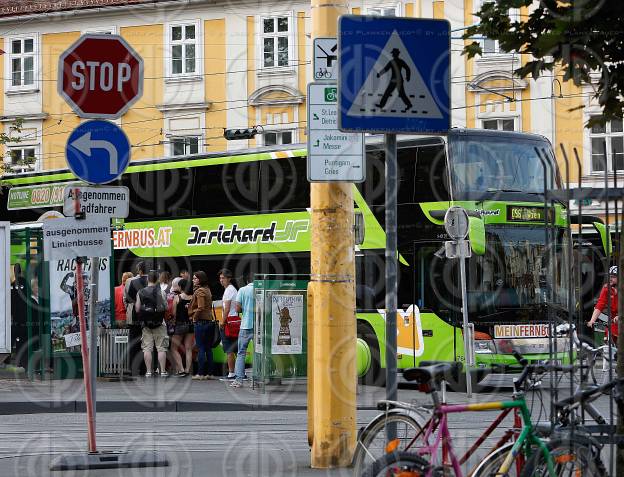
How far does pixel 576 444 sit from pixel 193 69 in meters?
41.5

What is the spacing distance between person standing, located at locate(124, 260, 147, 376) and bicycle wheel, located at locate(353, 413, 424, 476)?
15695 millimetres

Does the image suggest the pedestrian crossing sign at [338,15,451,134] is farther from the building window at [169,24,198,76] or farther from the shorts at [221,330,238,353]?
the building window at [169,24,198,76]

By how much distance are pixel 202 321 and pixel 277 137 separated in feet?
78.1

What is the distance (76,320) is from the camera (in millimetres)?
22266

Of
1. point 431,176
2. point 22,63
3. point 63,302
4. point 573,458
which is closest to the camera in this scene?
point 573,458

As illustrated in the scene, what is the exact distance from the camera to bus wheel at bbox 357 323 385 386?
22.3 meters

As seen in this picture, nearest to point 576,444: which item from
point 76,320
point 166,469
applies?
point 166,469

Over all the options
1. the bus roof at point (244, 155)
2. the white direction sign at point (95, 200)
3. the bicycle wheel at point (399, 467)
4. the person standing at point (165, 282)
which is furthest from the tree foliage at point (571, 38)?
the person standing at point (165, 282)

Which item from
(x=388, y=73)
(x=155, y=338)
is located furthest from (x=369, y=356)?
(x=388, y=73)

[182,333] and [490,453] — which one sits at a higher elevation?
[182,333]

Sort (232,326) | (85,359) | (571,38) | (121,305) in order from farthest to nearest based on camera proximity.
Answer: (121,305) < (232,326) < (85,359) < (571,38)

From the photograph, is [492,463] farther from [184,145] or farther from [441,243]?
[184,145]

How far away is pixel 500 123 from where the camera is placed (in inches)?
1735

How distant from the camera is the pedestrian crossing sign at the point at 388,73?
697cm
